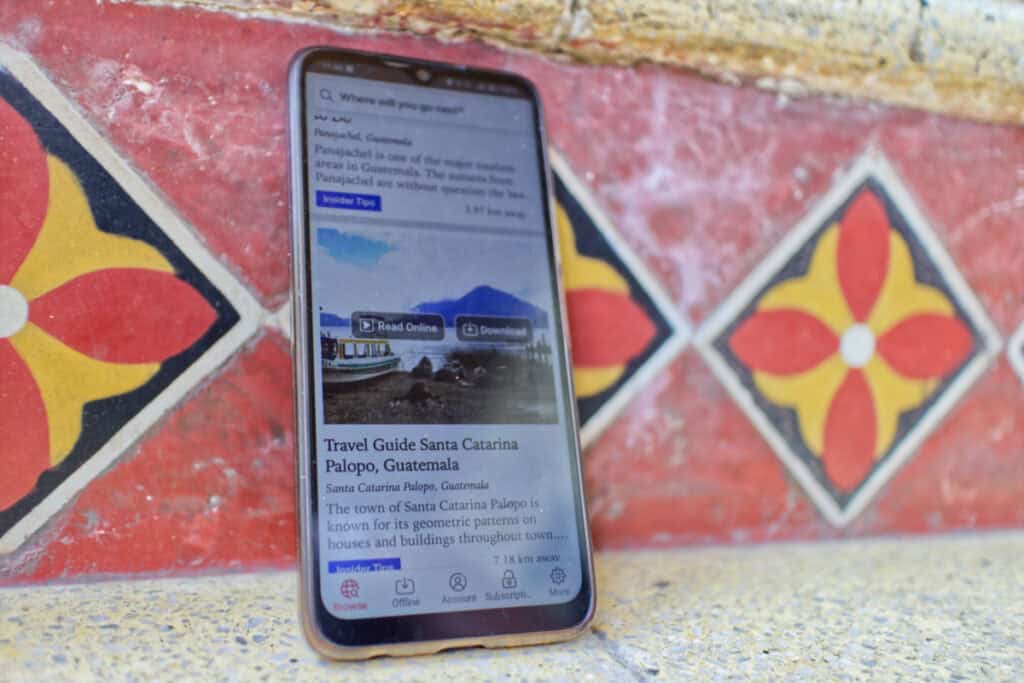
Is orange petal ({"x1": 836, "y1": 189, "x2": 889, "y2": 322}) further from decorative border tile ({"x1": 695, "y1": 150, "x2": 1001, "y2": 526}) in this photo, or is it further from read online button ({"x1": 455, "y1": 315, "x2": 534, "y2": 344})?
read online button ({"x1": 455, "y1": 315, "x2": 534, "y2": 344})

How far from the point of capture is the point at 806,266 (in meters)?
0.48

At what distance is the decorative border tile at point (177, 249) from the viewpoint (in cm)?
37

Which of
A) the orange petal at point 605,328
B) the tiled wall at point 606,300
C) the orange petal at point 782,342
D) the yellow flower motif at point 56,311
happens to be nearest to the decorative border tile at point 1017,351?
the tiled wall at point 606,300

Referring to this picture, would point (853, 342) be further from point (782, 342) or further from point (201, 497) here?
point (201, 497)

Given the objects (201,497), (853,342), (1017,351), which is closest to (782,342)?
(853,342)

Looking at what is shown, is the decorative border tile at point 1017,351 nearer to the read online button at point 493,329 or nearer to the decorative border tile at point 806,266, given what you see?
the decorative border tile at point 806,266

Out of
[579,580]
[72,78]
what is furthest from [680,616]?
[72,78]

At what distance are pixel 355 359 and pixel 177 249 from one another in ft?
0.32

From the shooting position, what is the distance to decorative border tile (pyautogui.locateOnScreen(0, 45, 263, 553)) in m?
0.37

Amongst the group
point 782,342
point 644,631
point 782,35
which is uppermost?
point 782,35

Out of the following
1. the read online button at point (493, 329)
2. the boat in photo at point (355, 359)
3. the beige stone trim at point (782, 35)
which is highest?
the beige stone trim at point (782, 35)

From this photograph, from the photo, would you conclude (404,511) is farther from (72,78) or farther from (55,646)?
(72,78)

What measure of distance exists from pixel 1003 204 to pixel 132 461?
0.48 meters

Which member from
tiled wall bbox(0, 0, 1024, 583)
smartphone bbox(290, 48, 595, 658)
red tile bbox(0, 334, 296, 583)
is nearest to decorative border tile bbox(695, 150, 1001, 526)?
tiled wall bbox(0, 0, 1024, 583)
